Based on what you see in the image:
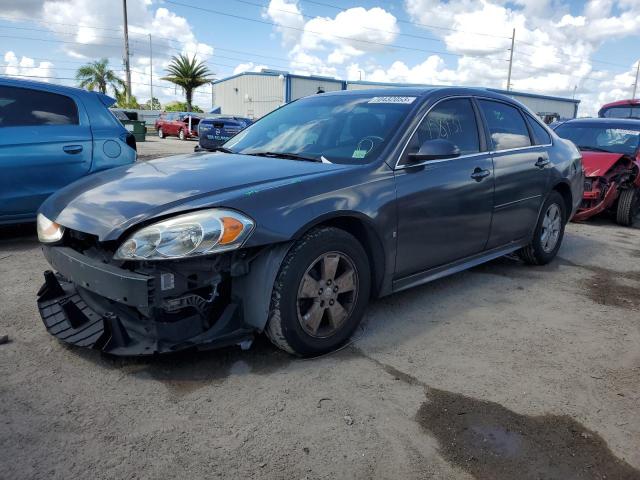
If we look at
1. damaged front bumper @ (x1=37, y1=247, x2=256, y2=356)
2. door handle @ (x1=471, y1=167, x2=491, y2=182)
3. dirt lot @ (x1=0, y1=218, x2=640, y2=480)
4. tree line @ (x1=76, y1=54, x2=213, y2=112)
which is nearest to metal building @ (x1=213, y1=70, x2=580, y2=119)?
tree line @ (x1=76, y1=54, x2=213, y2=112)

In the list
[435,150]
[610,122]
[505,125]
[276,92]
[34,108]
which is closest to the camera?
[435,150]

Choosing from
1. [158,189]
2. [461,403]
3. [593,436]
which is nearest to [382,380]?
[461,403]

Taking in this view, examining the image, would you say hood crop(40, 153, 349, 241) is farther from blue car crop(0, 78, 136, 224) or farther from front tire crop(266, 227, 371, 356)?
blue car crop(0, 78, 136, 224)

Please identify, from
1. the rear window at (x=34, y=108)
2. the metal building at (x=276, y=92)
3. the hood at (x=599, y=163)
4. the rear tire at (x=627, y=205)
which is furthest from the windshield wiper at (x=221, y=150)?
the metal building at (x=276, y=92)

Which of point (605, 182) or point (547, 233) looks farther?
point (605, 182)

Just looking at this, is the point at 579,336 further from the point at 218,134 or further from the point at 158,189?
the point at 218,134

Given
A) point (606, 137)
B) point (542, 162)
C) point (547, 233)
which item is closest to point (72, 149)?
point (542, 162)

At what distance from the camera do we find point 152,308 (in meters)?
2.50

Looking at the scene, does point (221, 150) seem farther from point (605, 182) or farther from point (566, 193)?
point (605, 182)

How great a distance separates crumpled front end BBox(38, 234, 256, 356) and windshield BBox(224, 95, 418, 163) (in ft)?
3.89

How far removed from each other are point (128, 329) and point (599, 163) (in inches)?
271

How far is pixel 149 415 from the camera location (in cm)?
237

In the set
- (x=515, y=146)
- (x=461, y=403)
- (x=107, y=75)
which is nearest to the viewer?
(x=461, y=403)

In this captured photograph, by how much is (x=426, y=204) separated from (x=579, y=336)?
134 centimetres
